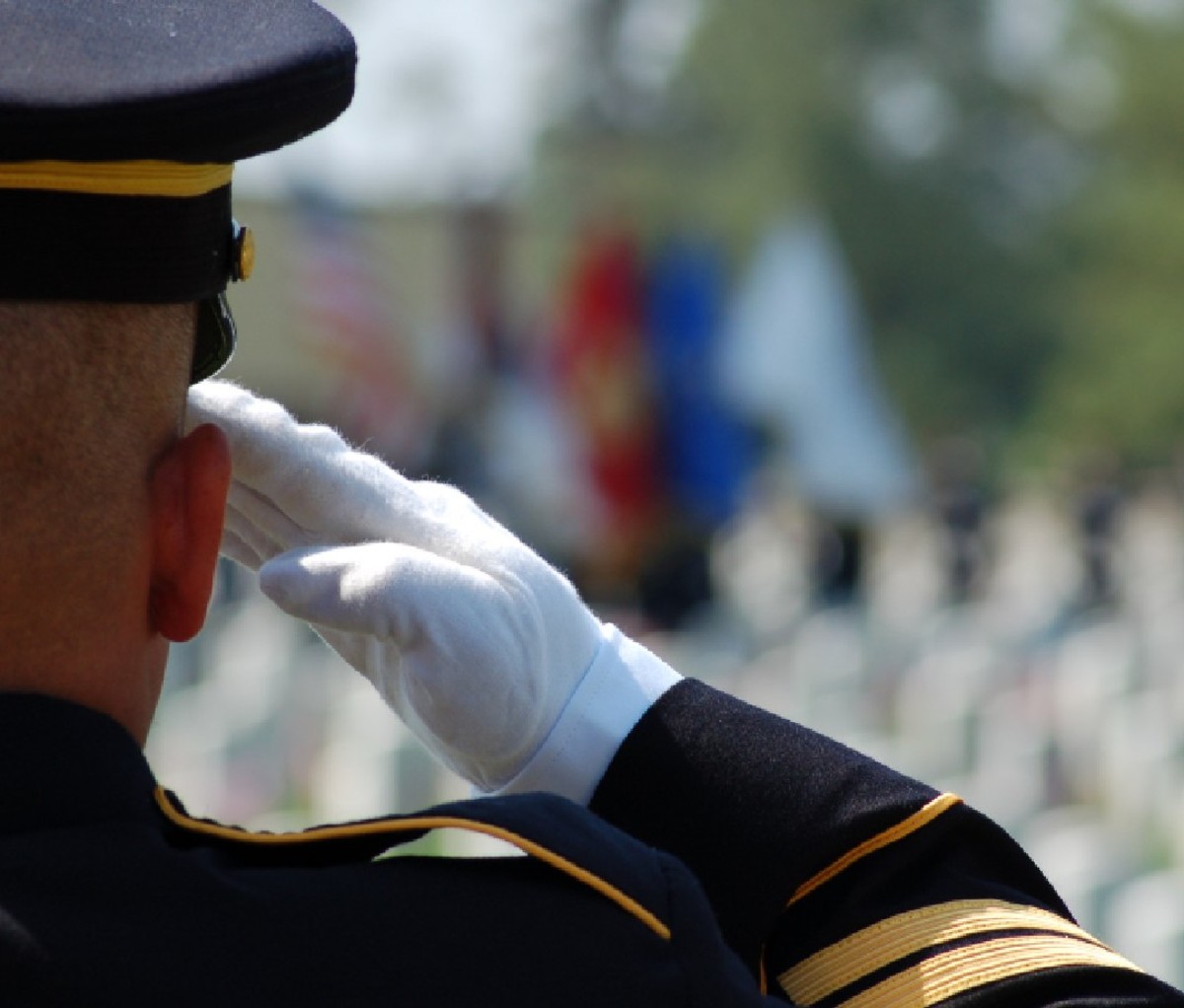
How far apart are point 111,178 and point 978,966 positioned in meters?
0.64

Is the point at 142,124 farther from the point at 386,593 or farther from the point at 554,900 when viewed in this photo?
the point at 554,900

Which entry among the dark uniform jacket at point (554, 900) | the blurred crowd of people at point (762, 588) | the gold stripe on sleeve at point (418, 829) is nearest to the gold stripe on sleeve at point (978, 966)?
the dark uniform jacket at point (554, 900)

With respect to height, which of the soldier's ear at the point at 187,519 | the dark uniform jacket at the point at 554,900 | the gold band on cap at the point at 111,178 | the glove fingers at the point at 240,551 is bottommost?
the glove fingers at the point at 240,551

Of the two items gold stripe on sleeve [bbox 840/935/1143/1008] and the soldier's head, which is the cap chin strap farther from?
gold stripe on sleeve [bbox 840/935/1143/1008]

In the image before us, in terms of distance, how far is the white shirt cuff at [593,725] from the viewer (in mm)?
1320

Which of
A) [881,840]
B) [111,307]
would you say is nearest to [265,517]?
[111,307]

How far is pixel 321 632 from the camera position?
4.36ft

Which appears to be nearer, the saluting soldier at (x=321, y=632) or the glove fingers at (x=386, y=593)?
the saluting soldier at (x=321, y=632)

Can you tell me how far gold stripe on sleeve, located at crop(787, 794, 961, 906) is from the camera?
4.24ft

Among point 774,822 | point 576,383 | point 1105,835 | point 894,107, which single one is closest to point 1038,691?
point 1105,835

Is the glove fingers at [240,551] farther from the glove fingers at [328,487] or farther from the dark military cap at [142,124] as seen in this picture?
the dark military cap at [142,124]

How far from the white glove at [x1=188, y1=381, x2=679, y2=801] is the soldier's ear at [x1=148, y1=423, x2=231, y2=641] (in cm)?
11

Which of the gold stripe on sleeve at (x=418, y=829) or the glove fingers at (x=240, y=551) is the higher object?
the gold stripe on sleeve at (x=418, y=829)

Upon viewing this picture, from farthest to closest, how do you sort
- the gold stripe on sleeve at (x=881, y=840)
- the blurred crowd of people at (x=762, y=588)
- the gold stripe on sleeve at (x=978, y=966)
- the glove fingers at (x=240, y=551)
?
the blurred crowd of people at (x=762, y=588), the glove fingers at (x=240, y=551), the gold stripe on sleeve at (x=881, y=840), the gold stripe on sleeve at (x=978, y=966)
